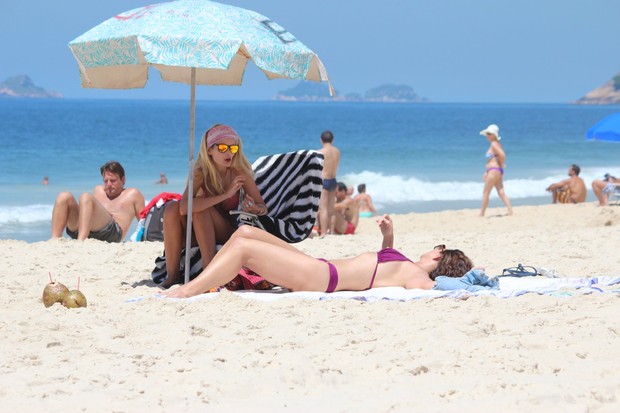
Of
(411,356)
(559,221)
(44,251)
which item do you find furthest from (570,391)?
(559,221)

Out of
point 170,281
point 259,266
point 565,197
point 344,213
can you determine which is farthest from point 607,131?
point 259,266

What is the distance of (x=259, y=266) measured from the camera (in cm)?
493

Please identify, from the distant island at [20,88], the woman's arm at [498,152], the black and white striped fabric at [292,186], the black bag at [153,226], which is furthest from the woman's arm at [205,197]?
the distant island at [20,88]

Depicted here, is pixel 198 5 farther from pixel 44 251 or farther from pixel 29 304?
pixel 44 251

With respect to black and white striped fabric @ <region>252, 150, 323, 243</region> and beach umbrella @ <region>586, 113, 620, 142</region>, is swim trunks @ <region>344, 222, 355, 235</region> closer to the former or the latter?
beach umbrella @ <region>586, 113, 620, 142</region>

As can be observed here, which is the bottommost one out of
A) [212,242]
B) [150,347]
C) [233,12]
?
[150,347]

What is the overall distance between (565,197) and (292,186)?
11017mm

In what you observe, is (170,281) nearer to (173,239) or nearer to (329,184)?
(173,239)

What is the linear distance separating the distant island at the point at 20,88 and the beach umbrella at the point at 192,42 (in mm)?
128161

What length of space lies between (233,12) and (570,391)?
9.64 feet

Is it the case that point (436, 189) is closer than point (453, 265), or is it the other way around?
point (453, 265)

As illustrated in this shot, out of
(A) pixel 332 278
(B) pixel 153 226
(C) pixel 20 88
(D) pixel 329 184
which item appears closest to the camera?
(A) pixel 332 278

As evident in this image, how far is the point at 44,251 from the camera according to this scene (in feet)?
23.3

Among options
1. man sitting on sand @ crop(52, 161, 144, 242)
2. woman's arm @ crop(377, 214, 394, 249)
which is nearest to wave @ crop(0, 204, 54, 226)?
man sitting on sand @ crop(52, 161, 144, 242)
